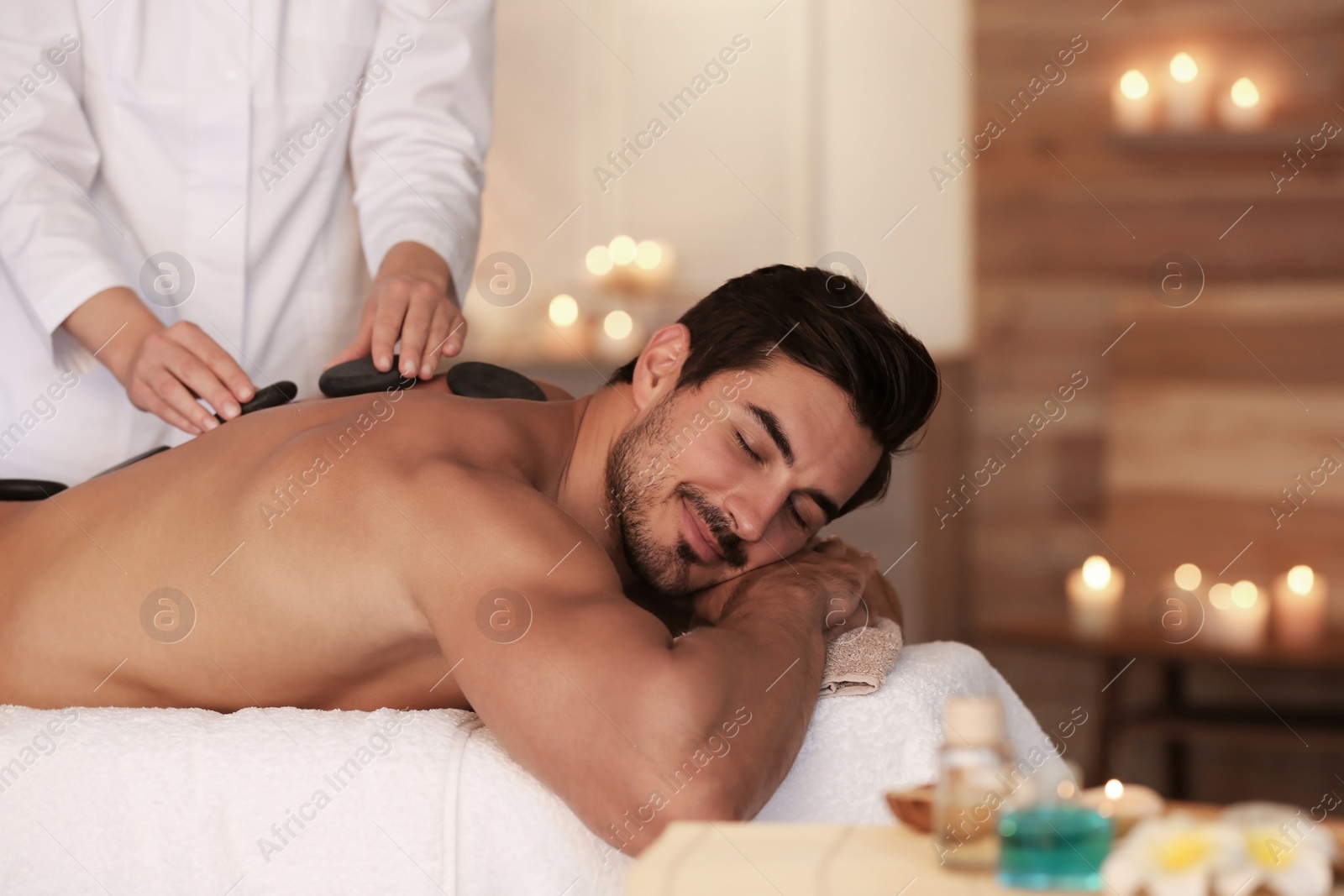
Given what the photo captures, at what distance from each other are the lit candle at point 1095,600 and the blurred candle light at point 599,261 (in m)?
1.41

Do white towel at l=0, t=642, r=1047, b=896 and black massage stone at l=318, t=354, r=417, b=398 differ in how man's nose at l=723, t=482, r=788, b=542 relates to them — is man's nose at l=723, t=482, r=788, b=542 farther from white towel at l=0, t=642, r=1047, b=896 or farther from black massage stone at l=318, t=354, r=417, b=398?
black massage stone at l=318, t=354, r=417, b=398

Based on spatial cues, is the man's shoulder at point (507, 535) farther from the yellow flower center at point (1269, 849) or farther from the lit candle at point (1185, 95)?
the lit candle at point (1185, 95)

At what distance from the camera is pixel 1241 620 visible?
8.59 ft

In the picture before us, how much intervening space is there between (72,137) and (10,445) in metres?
0.42

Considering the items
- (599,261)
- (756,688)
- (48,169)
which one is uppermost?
(48,169)

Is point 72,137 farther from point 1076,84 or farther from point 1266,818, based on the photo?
point 1076,84

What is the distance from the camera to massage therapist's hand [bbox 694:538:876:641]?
1.19 metres

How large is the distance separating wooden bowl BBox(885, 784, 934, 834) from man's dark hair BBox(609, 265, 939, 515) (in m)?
0.65

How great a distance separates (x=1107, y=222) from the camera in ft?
9.67

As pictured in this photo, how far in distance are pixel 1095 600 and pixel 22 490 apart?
2110mm

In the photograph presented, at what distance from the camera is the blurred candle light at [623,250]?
3.21 meters

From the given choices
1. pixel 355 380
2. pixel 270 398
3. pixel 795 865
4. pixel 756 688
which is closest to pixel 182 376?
pixel 270 398

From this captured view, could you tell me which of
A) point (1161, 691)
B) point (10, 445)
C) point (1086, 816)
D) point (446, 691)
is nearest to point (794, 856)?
point (1086, 816)

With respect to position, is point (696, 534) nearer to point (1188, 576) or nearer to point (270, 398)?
point (270, 398)
